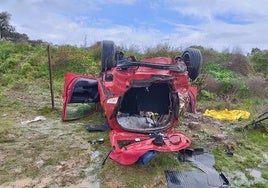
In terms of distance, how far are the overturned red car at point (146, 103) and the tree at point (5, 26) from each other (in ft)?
66.6

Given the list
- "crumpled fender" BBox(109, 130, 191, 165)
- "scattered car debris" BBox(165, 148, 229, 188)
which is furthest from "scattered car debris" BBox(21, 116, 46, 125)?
"scattered car debris" BBox(165, 148, 229, 188)

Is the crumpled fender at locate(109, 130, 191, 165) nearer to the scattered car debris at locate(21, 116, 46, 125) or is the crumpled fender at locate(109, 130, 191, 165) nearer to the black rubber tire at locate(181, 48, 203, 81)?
the black rubber tire at locate(181, 48, 203, 81)

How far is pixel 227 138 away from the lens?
6.48 meters

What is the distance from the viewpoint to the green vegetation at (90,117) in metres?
4.88

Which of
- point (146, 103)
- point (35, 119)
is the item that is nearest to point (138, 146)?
point (146, 103)

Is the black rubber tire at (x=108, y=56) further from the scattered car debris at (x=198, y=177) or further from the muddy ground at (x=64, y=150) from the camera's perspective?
the scattered car debris at (x=198, y=177)

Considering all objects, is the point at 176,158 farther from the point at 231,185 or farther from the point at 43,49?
the point at 43,49

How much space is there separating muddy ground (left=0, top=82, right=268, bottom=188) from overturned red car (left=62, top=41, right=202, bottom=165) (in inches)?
13.2

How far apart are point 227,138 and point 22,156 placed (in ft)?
11.9

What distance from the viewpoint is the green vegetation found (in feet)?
16.0

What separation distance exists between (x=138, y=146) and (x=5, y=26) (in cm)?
2309

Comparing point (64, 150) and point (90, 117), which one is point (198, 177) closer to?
point (64, 150)

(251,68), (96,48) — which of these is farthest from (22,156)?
(251,68)

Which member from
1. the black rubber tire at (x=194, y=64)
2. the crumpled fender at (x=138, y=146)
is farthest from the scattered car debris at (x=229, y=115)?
the crumpled fender at (x=138, y=146)
